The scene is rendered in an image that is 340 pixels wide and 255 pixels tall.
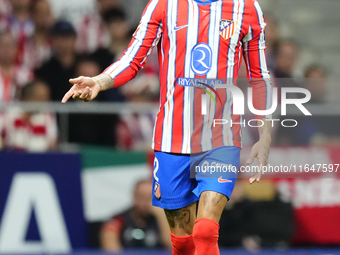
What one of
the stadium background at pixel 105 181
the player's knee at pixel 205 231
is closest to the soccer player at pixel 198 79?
the player's knee at pixel 205 231

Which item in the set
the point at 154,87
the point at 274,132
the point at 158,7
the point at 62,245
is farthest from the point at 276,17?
the point at 158,7

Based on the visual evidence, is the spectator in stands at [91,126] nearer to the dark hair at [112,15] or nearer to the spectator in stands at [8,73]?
the spectator in stands at [8,73]

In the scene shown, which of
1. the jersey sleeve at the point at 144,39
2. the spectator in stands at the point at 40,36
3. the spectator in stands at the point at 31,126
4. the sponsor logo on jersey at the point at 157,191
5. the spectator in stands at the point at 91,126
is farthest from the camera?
the spectator in stands at the point at 40,36

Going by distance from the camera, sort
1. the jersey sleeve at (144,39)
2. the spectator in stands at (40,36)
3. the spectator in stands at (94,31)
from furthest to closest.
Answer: the spectator in stands at (94,31), the spectator in stands at (40,36), the jersey sleeve at (144,39)

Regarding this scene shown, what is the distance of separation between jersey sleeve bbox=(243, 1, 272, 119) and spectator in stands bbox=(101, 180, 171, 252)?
2.93m

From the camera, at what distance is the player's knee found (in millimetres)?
3191

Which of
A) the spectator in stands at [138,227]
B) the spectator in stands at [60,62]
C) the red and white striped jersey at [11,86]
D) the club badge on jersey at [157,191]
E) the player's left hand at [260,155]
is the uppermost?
the spectator in stands at [60,62]

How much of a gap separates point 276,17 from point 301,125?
4207mm

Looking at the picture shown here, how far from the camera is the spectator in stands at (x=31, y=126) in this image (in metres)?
6.15

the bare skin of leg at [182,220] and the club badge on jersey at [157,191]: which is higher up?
the club badge on jersey at [157,191]

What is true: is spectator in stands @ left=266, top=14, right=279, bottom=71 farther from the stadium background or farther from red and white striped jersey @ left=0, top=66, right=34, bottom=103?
red and white striped jersey @ left=0, top=66, right=34, bottom=103

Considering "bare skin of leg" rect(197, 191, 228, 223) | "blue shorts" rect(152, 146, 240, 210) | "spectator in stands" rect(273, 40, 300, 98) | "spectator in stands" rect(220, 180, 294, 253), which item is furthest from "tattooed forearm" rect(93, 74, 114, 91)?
"spectator in stands" rect(273, 40, 300, 98)

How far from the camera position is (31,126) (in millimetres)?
6234

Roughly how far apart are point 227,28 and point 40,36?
178 inches
